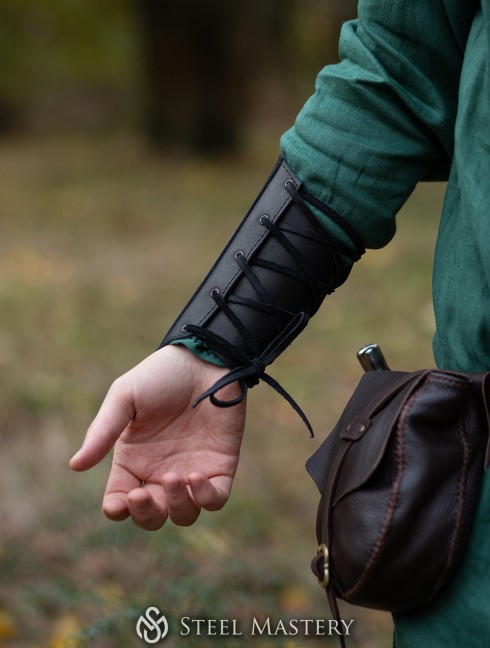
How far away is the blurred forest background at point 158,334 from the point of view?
2.55 metres

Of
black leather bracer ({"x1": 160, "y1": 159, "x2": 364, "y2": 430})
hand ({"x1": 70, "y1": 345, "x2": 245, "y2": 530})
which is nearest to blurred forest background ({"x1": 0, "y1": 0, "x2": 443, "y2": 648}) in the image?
hand ({"x1": 70, "y1": 345, "x2": 245, "y2": 530})

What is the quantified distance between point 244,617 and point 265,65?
642 inches

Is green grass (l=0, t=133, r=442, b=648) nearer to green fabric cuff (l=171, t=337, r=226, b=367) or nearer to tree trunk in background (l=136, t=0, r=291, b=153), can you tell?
green fabric cuff (l=171, t=337, r=226, b=367)

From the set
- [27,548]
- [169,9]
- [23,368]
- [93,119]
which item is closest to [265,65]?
[93,119]

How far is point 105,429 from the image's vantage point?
127cm

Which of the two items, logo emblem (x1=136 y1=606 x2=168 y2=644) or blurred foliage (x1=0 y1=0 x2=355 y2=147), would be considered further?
blurred foliage (x1=0 y1=0 x2=355 y2=147)

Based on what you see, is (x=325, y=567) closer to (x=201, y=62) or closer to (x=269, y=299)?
(x=269, y=299)

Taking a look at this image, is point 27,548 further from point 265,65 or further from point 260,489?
point 265,65

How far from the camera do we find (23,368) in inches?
166

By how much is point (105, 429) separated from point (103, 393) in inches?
106

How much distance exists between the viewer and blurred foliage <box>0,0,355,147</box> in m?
11.9

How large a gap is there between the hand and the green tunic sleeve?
1.06ft

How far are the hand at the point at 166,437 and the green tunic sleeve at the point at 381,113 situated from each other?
0.32 m

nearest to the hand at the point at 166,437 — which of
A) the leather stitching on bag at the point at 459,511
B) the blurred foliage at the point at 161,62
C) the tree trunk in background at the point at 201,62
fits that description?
the leather stitching on bag at the point at 459,511
